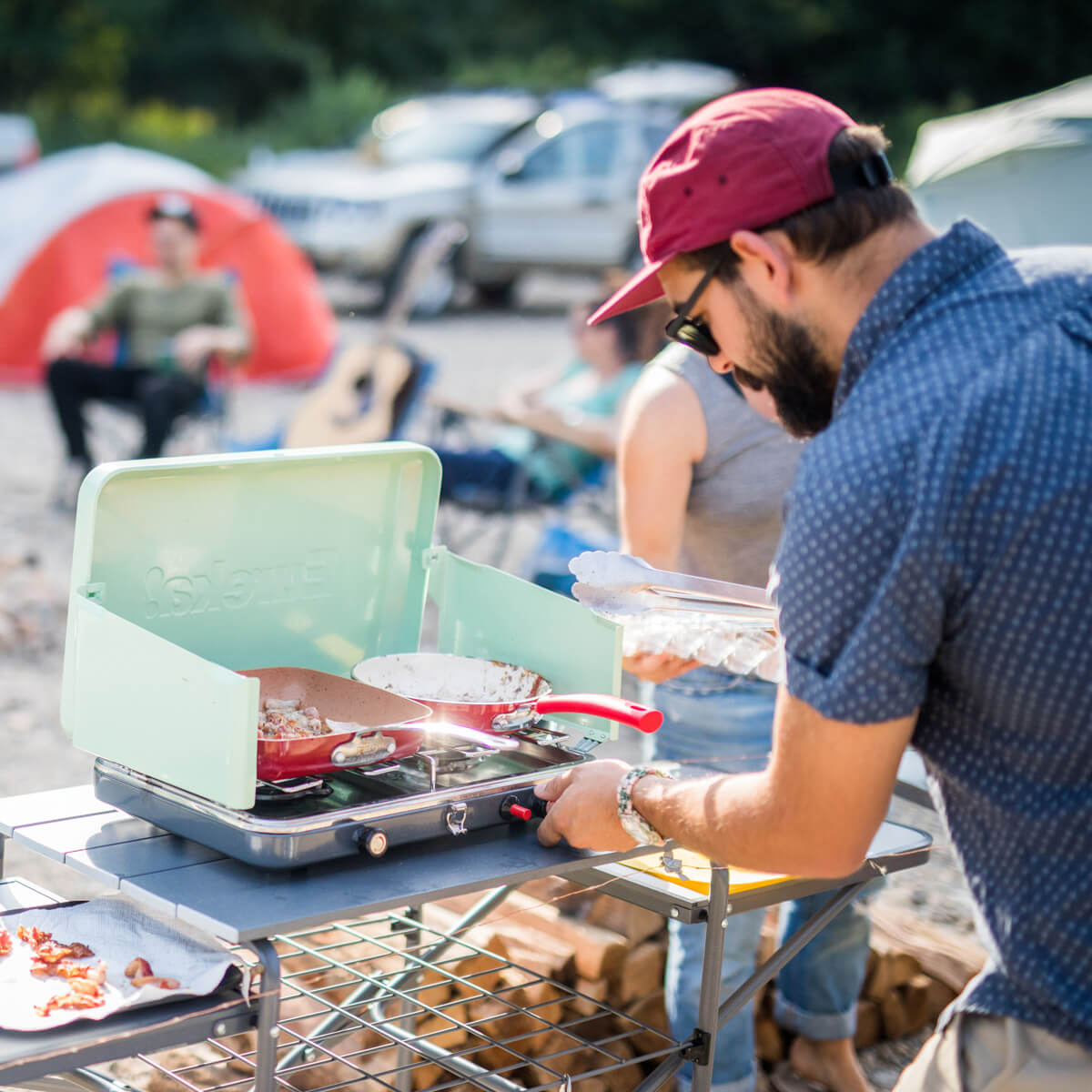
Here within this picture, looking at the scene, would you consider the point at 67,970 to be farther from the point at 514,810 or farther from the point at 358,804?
the point at 514,810

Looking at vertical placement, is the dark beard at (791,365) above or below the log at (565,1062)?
above

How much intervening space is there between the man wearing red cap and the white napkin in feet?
1.94

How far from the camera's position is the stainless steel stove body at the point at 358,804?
5.39ft

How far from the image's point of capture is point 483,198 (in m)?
14.1

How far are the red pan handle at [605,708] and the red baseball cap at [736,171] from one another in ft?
1.98

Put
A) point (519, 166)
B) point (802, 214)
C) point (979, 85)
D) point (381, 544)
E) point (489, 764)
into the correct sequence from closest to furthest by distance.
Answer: point (802, 214), point (489, 764), point (381, 544), point (519, 166), point (979, 85)

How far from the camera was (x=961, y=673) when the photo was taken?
1.29 m

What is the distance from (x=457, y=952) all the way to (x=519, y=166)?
12.3m

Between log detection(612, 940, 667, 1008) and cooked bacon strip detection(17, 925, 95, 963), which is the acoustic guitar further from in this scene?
cooked bacon strip detection(17, 925, 95, 963)

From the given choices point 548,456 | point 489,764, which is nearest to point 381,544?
point 489,764

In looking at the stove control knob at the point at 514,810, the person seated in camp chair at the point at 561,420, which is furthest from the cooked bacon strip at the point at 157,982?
the person seated in camp chair at the point at 561,420

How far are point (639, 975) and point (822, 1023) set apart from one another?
38cm

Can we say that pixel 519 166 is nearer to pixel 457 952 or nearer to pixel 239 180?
pixel 239 180

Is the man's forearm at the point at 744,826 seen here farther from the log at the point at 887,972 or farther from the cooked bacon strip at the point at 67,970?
the log at the point at 887,972
